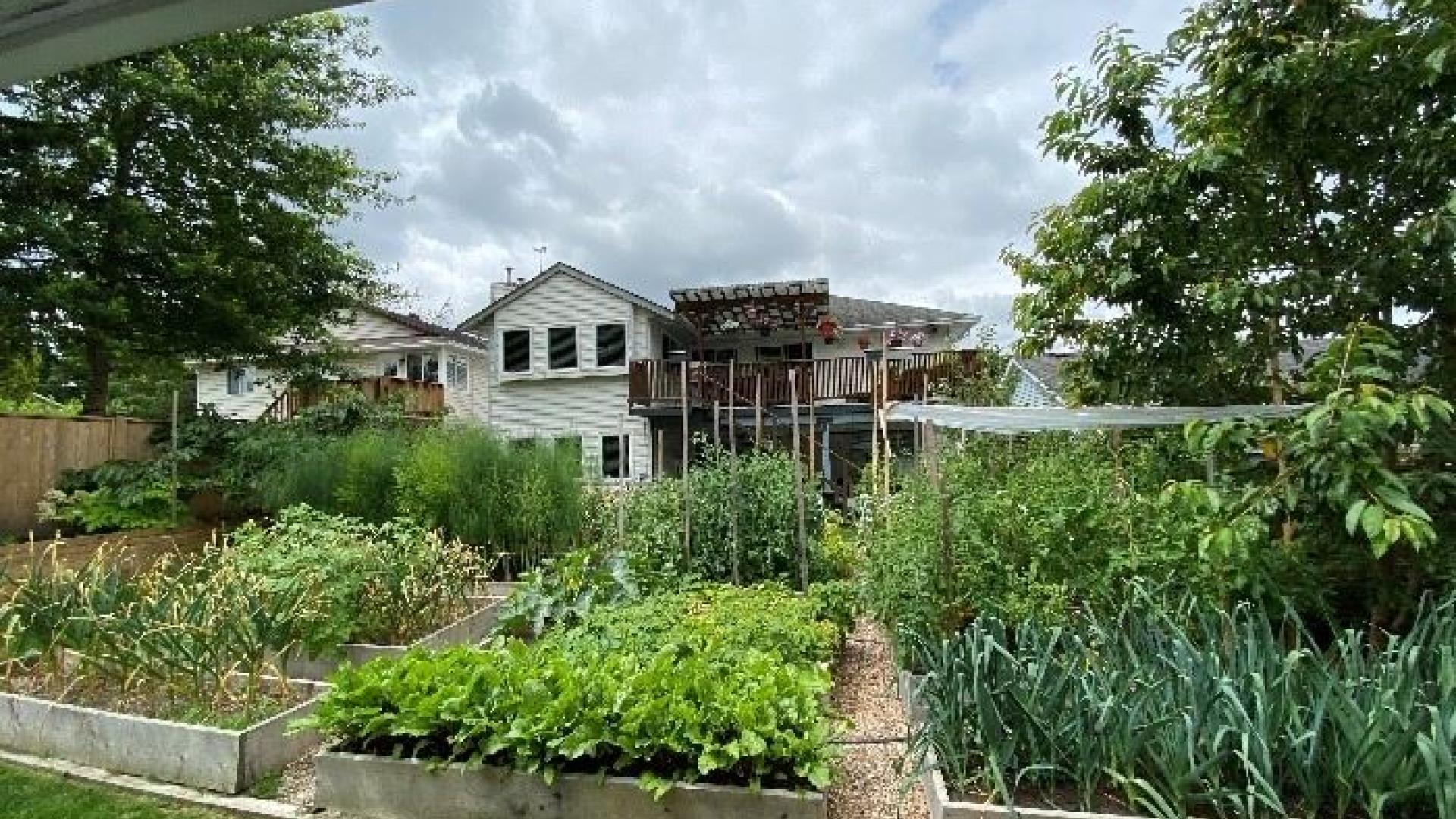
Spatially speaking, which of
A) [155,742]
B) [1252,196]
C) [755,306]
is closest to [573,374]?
[755,306]

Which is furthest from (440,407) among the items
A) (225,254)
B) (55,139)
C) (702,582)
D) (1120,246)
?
(1120,246)

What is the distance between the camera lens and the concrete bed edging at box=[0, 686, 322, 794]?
3.24 metres

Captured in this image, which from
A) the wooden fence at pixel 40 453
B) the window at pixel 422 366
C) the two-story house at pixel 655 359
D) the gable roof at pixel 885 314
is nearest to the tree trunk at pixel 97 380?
the wooden fence at pixel 40 453

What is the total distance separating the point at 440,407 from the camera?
17000 millimetres

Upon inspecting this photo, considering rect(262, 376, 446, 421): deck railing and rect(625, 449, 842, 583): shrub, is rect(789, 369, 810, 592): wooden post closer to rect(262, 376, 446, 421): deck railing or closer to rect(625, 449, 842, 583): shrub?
rect(625, 449, 842, 583): shrub

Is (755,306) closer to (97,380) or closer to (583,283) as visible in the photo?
(583,283)

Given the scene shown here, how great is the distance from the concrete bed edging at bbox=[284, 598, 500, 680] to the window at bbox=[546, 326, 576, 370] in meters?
12.0

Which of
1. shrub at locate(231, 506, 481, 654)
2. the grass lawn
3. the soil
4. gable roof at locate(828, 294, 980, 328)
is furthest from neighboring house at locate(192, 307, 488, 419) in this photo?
the grass lawn

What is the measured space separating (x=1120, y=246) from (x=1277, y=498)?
1580 mm

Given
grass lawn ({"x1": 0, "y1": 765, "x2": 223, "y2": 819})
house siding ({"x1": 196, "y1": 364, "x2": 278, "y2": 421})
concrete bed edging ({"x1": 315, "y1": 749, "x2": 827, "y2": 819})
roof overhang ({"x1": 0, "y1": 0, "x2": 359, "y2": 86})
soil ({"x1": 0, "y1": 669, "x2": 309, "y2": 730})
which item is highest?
house siding ({"x1": 196, "y1": 364, "x2": 278, "y2": 421})

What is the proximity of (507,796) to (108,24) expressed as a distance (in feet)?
8.78

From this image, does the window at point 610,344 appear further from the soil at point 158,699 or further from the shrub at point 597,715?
the shrub at point 597,715

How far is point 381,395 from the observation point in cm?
1411

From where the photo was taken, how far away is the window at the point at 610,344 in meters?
16.9
